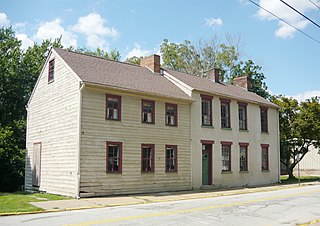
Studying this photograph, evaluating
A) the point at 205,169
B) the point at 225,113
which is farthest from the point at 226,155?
the point at 225,113

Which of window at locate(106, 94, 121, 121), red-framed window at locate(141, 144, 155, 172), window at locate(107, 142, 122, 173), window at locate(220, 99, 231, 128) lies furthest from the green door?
window at locate(106, 94, 121, 121)

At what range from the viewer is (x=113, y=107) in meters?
20.1

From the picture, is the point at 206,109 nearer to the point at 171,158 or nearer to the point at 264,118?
the point at 171,158

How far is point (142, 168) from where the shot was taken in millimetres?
21016

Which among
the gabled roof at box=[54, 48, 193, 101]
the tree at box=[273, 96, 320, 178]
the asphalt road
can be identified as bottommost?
the asphalt road

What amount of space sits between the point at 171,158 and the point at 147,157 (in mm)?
1898

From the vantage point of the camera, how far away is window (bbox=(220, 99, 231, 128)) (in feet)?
87.9

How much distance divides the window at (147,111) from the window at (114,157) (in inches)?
93.8

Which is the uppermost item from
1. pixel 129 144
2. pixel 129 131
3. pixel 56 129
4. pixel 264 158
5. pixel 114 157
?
Answer: pixel 56 129

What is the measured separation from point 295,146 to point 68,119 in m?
23.5

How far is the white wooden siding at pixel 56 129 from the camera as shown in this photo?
19.1m

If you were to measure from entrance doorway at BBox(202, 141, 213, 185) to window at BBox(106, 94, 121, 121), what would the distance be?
280 inches

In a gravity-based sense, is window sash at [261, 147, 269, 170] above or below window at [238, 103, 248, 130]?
below

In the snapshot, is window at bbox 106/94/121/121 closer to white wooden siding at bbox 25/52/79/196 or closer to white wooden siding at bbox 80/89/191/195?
white wooden siding at bbox 80/89/191/195
